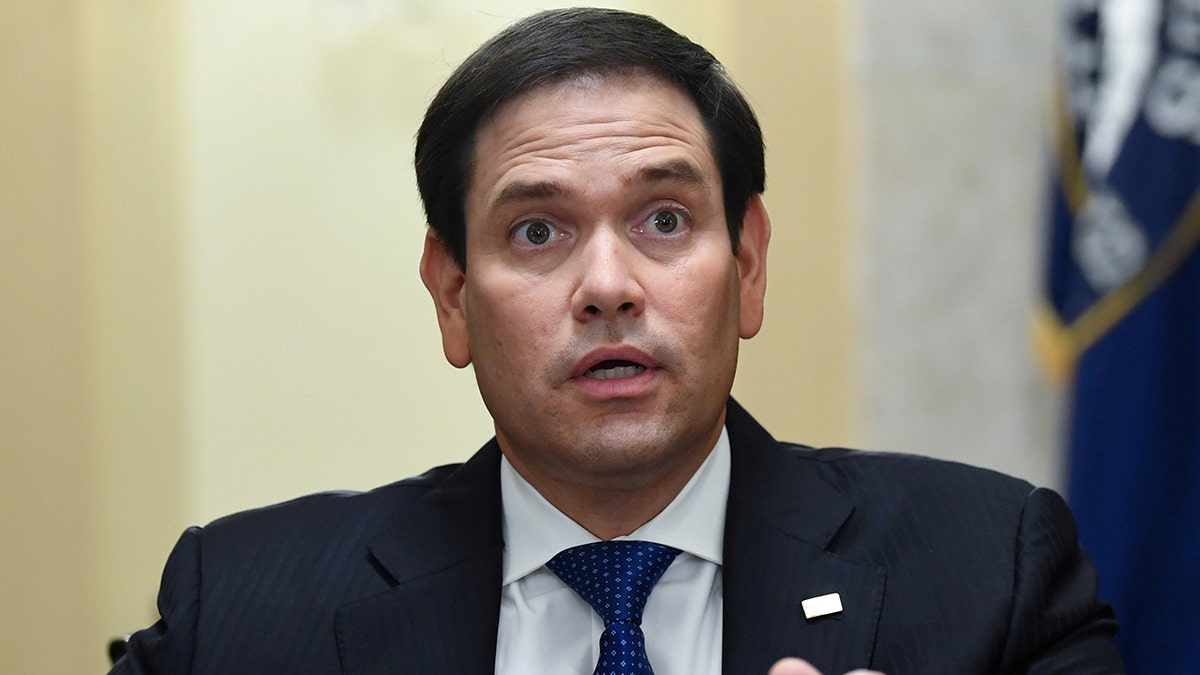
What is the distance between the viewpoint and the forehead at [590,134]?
2.20m

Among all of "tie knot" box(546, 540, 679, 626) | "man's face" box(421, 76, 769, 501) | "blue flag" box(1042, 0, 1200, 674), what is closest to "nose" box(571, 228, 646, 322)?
"man's face" box(421, 76, 769, 501)

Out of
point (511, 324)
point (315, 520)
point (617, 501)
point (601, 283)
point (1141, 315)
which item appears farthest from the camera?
point (1141, 315)

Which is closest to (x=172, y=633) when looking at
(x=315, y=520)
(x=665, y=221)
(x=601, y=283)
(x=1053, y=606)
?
(x=315, y=520)

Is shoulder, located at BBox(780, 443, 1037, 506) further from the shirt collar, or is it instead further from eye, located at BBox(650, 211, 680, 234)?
eye, located at BBox(650, 211, 680, 234)

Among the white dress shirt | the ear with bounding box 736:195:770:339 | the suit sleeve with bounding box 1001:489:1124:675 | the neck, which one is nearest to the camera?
the suit sleeve with bounding box 1001:489:1124:675

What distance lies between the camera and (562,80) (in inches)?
89.7

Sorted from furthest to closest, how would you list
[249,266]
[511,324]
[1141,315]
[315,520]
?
1. [249,266]
2. [1141,315]
3. [315,520]
4. [511,324]

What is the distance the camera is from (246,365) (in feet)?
12.5

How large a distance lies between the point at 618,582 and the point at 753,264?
0.61 m

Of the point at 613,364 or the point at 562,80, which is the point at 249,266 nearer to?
the point at 562,80

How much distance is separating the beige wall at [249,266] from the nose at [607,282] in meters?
1.84

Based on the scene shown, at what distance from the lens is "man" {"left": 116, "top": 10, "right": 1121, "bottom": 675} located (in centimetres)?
212

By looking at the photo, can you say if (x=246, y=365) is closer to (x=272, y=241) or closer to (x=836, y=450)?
(x=272, y=241)

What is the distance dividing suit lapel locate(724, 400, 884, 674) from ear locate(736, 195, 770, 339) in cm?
23
